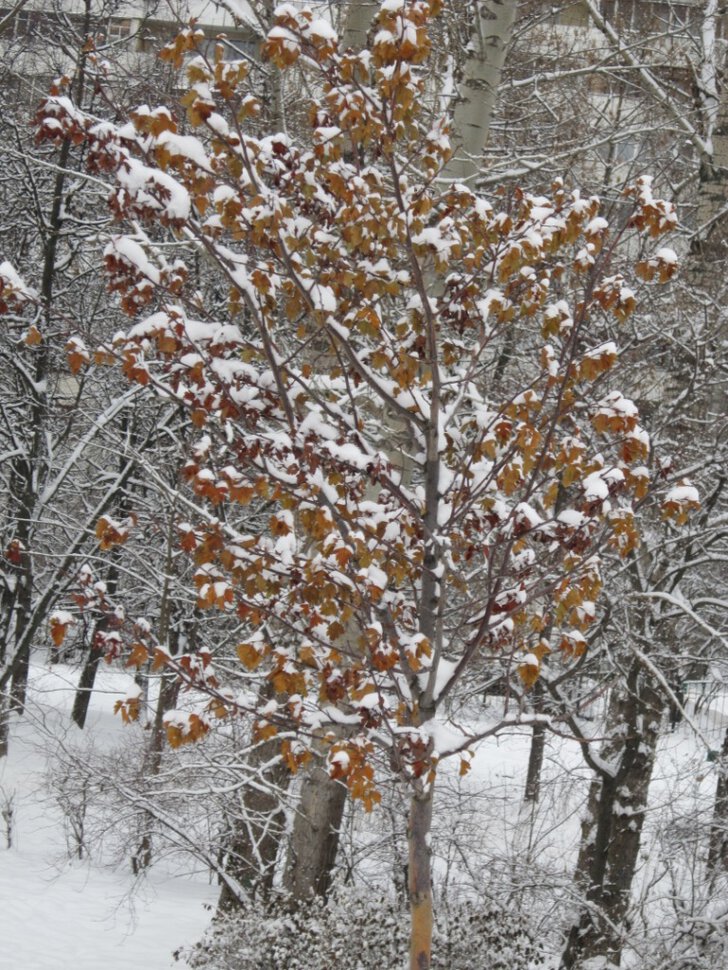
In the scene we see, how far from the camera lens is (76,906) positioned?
11992mm

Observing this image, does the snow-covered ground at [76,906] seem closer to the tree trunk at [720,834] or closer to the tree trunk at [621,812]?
the tree trunk at [621,812]

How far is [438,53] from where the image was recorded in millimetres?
9398

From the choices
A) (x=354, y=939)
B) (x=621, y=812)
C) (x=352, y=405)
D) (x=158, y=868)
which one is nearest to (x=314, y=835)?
(x=354, y=939)

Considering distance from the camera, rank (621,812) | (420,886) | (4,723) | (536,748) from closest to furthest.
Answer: (420,886), (621,812), (4,723), (536,748)

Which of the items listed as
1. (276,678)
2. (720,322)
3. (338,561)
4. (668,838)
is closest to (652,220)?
(338,561)

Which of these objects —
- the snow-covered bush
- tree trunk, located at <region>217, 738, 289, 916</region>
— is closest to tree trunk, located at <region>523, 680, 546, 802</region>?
the snow-covered bush

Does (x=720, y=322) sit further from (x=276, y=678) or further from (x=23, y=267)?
(x=23, y=267)

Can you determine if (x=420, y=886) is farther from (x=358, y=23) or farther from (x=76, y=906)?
(x=76, y=906)

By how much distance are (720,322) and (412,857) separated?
210 inches

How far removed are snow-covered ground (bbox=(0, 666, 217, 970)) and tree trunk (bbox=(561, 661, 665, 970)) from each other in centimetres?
379

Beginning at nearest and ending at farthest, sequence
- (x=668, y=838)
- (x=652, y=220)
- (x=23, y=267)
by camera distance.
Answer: (x=652, y=220) < (x=668, y=838) < (x=23, y=267)

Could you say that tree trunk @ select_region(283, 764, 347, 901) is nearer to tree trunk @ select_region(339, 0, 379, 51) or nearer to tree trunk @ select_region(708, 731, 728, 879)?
tree trunk @ select_region(708, 731, 728, 879)

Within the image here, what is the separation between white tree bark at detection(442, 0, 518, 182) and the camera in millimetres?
6531

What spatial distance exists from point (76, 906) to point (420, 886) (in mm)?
8532
